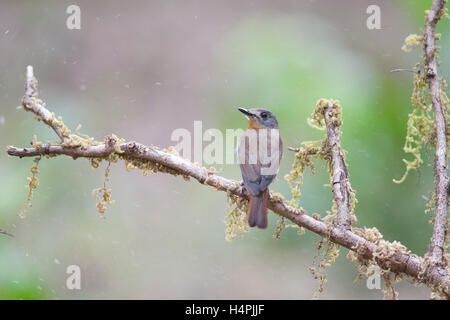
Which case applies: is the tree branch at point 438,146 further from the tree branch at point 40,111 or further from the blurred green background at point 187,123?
the blurred green background at point 187,123

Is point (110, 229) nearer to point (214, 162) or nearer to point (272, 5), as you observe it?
point (214, 162)

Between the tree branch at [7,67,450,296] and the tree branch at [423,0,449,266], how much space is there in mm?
96

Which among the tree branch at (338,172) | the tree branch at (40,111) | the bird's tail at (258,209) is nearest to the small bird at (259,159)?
the bird's tail at (258,209)

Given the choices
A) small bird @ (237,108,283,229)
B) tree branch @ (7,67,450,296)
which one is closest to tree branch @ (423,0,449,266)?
tree branch @ (7,67,450,296)

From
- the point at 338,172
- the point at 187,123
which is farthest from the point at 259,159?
the point at 187,123

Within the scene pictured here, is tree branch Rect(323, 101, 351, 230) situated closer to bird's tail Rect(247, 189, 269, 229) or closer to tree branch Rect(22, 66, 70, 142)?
bird's tail Rect(247, 189, 269, 229)

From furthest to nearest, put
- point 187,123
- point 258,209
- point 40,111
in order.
Answer: point 187,123 < point 40,111 < point 258,209

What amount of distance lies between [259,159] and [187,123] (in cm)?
556

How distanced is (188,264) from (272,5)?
15.8 feet

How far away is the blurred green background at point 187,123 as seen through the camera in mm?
4047

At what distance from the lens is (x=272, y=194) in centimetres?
232

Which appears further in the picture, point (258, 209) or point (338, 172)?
point (258, 209)

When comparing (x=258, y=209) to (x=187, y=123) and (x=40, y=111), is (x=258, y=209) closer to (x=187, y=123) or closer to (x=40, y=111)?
(x=40, y=111)

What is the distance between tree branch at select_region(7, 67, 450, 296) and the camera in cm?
196
